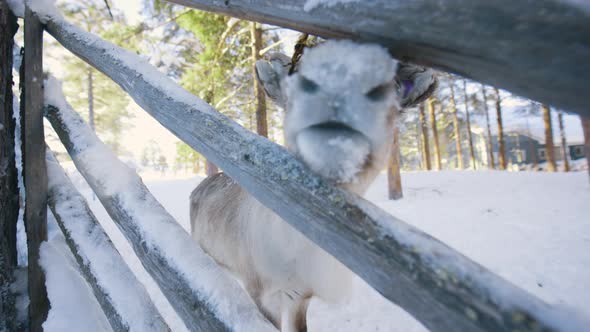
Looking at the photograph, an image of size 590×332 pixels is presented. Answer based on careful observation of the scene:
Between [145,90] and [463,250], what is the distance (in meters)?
5.52

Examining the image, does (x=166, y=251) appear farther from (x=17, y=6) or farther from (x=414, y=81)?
(x=17, y=6)

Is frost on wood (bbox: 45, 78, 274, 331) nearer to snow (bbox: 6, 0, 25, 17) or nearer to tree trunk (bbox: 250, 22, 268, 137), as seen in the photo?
snow (bbox: 6, 0, 25, 17)

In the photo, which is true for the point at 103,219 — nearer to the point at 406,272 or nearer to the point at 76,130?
the point at 76,130

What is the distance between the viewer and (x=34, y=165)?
1.92 m

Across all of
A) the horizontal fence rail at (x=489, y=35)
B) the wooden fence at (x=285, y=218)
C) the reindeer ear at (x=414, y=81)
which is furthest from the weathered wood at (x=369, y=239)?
the reindeer ear at (x=414, y=81)

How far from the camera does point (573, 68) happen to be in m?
0.56

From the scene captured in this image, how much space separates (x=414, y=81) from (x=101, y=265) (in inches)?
71.8

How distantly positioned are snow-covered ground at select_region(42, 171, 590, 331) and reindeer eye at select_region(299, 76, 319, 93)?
0.69 m

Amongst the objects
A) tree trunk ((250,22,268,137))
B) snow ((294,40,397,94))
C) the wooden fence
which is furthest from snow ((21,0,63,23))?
tree trunk ((250,22,268,137))

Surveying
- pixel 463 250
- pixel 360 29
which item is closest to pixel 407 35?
pixel 360 29

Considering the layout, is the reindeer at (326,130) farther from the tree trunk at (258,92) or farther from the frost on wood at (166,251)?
the tree trunk at (258,92)

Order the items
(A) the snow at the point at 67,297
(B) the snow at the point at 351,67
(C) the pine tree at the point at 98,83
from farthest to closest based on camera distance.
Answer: (C) the pine tree at the point at 98,83
(A) the snow at the point at 67,297
(B) the snow at the point at 351,67

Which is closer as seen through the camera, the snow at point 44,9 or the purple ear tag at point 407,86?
the purple ear tag at point 407,86

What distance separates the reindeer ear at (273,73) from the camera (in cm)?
119
